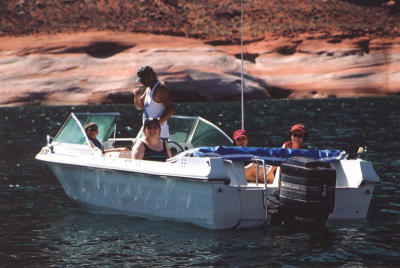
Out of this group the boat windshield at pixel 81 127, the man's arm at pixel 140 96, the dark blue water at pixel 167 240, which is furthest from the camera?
the boat windshield at pixel 81 127

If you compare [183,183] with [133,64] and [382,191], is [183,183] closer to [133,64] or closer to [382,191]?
[382,191]

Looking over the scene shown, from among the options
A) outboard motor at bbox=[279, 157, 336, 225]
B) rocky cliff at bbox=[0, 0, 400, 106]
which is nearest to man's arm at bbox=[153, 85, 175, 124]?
outboard motor at bbox=[279, 157, 336, 225]

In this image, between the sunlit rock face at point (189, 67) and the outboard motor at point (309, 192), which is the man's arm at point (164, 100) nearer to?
the outboard motor at point (309, 192)

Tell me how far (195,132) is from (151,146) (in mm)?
1588

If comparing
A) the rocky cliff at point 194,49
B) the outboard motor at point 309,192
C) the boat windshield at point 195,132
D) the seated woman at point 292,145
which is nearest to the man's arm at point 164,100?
the boat windshield at point 195,132

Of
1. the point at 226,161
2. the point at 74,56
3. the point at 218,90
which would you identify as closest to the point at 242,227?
the point at 226,161

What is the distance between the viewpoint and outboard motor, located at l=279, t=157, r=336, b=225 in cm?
954

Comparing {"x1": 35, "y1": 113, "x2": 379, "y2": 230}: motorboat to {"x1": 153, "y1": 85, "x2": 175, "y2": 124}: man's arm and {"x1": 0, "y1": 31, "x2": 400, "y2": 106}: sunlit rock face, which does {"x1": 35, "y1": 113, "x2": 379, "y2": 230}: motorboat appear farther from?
{"x1": 0, "y1": 31, "x2": 400, "y2": 106}: sunlit rock face

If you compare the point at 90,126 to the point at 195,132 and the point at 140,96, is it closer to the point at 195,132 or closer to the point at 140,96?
the point at 140,96

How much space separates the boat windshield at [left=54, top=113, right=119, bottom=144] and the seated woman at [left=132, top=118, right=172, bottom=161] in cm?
152

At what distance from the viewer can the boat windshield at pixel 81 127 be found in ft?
41.2

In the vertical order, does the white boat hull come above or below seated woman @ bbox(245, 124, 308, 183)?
below

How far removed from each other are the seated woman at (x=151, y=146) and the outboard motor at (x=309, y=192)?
226cm

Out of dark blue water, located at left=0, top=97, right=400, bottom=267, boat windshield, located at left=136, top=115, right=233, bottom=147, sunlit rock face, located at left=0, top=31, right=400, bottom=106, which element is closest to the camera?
dark blue water, located at left=0, top=97, right=400, bottom=267
